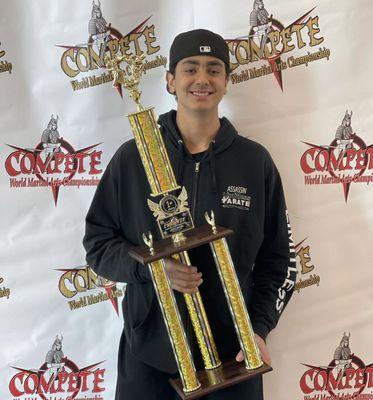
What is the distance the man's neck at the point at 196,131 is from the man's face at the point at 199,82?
40mm

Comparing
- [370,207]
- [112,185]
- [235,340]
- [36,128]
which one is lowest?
[235,340]

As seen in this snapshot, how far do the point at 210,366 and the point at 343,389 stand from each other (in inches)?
28.9

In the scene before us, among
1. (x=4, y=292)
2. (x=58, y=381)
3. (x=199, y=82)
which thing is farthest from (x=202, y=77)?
(x=58, y=381)

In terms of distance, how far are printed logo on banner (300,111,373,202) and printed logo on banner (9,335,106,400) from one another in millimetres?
973

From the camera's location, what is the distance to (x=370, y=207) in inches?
57.8

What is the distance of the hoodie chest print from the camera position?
1.17 meters

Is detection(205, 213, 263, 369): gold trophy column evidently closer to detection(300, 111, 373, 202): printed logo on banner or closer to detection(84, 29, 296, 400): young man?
detection(84, 29, 296, 400): young man

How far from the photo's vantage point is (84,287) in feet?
4.87

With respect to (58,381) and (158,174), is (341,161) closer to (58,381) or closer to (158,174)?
(158,174)

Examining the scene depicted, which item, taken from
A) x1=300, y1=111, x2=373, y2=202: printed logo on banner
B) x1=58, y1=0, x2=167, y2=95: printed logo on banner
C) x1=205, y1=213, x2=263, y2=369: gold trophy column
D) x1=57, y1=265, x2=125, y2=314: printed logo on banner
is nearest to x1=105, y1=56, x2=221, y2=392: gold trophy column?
x1=205, y1=213, x2=263, y2=369: gold trophy column

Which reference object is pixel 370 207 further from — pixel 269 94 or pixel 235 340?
pixel 235 340

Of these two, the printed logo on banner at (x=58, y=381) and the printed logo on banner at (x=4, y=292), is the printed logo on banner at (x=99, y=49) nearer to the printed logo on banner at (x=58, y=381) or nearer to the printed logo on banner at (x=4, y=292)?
the printed logo on banner at (x=4, y=292)

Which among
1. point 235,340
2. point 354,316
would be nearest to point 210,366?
point 235,340

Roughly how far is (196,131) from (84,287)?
67cm
